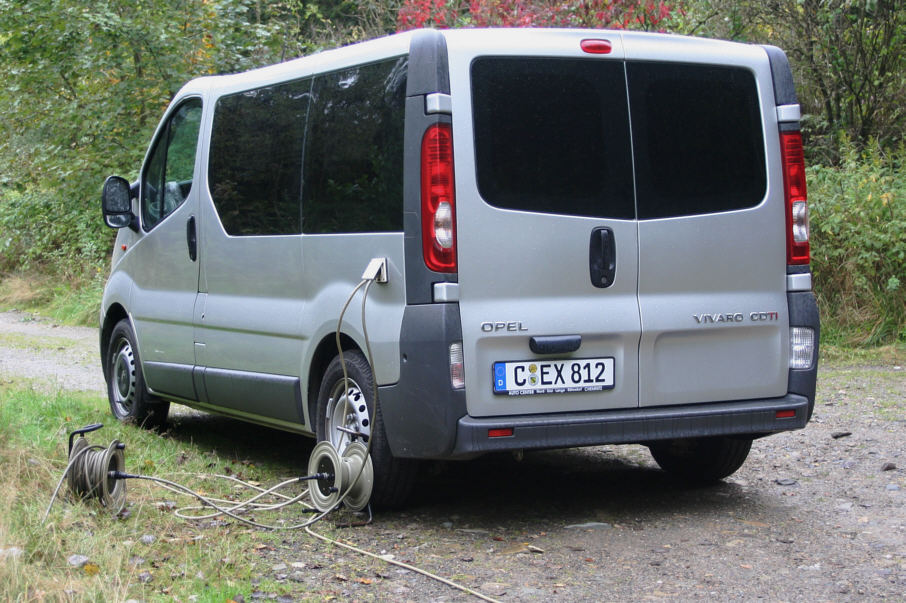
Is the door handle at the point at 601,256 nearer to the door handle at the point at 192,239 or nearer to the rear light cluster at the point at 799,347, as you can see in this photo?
the rear light cluster at the point at 799,347

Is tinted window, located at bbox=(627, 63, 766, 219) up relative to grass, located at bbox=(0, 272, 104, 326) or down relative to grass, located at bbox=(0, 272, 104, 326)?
up

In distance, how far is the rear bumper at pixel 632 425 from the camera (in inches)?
188

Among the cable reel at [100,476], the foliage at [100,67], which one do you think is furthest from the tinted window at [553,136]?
the foliage at [100,67]

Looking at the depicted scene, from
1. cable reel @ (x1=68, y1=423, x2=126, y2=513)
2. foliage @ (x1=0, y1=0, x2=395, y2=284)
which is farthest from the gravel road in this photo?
foliage @ (x1=0, y1=0, x2=395, y2=284)

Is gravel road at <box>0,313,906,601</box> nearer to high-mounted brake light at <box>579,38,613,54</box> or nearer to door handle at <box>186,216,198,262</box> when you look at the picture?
door handle at <box>186,216,198,262</box>

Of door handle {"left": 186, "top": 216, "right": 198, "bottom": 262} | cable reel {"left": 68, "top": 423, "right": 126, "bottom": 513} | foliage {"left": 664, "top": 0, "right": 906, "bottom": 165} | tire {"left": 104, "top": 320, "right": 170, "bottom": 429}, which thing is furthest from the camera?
foliage {"left": 664, "top": 0, "right": 906, "bottom": 165}

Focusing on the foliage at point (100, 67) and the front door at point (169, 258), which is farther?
the foliage at point (100, 67)

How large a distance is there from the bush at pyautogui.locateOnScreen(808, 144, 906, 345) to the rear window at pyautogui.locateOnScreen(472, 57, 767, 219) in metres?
6.04

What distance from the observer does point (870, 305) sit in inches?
432

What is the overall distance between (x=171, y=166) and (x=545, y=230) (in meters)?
3.15

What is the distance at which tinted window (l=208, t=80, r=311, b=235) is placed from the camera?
228 inches

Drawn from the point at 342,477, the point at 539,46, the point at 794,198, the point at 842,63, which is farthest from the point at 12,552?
the point at 842,63

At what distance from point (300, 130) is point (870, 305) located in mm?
7115

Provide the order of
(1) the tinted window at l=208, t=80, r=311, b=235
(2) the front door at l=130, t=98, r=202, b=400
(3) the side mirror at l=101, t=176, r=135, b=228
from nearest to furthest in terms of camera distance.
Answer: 1. (1) the tinted window at l=208, t=80, r=311, b=235
2. (2) the front door at l=130, t=98, r=202, b=400
3. (3) the side mirror at l=101, t=176, r=135, b=228
